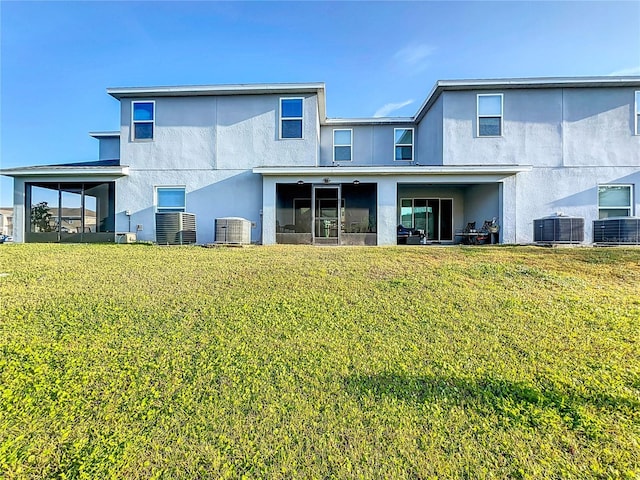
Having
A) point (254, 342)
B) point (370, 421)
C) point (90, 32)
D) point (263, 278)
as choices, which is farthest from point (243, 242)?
point (90, 32)

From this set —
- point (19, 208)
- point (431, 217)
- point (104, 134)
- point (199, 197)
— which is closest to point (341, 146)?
point (431, 217)

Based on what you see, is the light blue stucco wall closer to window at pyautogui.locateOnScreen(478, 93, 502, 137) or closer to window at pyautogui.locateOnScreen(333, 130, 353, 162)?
window at pyautogui.locateOnScreen(333, 130, 353, 162)

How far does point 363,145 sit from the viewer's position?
16062mm

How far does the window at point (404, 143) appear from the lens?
52.9 feet

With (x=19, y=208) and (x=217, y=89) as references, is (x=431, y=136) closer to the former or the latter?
(x=217, y=89)

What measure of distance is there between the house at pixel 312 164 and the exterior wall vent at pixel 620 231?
1808 millimetres

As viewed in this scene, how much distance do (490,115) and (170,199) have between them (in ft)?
41.6

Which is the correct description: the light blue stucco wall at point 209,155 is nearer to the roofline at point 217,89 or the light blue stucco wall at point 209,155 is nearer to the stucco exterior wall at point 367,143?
the roofline at point 217,89

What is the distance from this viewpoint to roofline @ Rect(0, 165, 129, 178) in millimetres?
12523

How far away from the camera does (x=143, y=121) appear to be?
1338cm

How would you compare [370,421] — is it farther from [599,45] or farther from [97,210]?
[599,45]

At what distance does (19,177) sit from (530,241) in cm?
1912

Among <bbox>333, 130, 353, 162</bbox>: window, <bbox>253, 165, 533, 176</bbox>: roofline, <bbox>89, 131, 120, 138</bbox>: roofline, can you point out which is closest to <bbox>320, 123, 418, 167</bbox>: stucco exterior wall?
<bbox>333, 130, 353, 162</bbox>: window

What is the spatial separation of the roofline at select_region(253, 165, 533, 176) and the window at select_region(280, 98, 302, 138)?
6.03 feet
